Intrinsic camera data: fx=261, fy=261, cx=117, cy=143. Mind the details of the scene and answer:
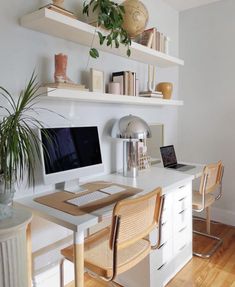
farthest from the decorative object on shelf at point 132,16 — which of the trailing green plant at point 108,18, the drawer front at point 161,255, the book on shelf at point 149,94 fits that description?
the drawer front at point 161,255

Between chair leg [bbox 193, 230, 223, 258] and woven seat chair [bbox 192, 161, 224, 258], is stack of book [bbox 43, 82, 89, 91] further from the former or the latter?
chair leg [bbox 193, 230, 223, 258]

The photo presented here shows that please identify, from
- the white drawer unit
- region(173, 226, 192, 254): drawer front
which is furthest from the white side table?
region(173, 226, 192, 254): drawer front

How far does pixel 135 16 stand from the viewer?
6.37ft

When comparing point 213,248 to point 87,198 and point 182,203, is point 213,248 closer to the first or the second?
point 182,203

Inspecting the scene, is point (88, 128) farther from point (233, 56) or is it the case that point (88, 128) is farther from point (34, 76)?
point (233, 56)

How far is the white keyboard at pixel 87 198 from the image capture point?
1.55 meters

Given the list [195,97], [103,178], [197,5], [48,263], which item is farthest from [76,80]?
[197,5]

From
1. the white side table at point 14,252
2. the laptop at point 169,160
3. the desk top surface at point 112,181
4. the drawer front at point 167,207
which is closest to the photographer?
the white side table at point 14,252

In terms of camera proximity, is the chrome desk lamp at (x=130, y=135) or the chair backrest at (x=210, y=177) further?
the chair backrest at (x=210, y=177)

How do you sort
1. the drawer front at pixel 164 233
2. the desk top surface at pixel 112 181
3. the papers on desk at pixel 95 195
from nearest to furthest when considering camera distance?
1. the desk top surface at pixel 112 181
2. the papers on desk at pixel 95 195
3. the drawer front at pixel 164 233

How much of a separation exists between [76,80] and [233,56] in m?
1.86

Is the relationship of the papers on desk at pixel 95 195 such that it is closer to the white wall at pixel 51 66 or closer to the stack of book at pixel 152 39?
the white wall at pixel 51 66

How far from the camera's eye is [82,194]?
1713mm

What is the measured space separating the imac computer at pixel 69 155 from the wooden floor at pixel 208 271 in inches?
35.7
